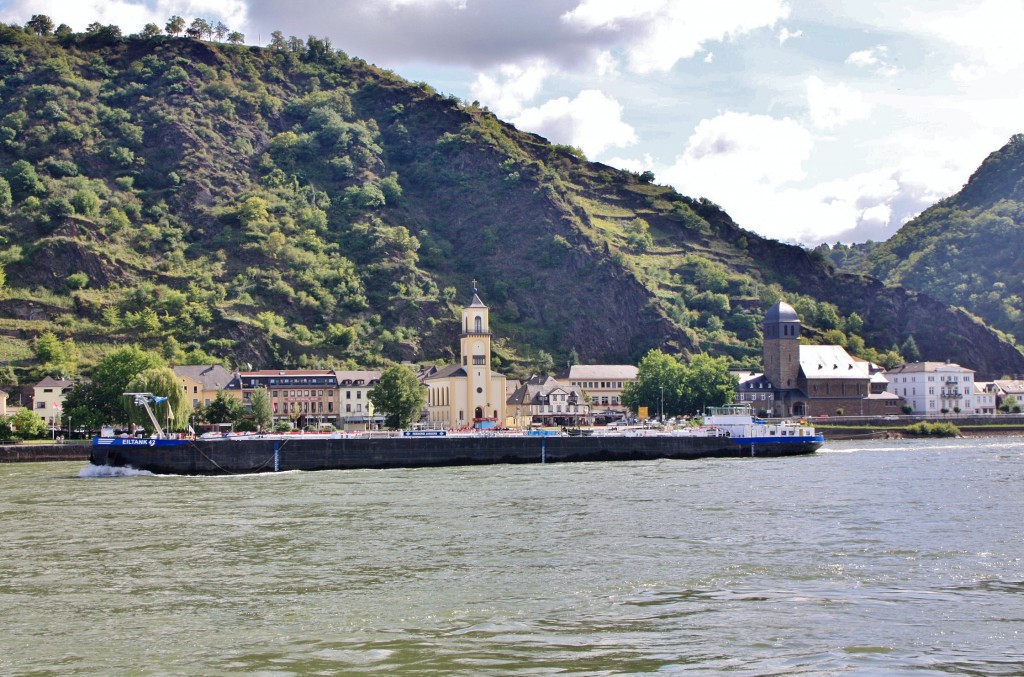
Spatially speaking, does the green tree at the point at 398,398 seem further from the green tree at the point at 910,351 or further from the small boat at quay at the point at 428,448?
the green tree at the point at 910,351

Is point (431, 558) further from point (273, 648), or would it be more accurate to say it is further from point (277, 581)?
point (273, 648)

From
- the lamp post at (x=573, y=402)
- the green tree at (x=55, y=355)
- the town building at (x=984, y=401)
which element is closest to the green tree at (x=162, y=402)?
the green tree at (x=55, y=355)

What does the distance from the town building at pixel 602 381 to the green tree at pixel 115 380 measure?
2346 inches

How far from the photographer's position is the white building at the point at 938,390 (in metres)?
164

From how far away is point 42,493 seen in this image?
62812 mm

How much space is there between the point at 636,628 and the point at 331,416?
11469 centimetres

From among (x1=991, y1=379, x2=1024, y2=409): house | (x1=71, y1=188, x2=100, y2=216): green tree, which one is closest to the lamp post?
(x1=991, y1=379, x2=1024, y2=409): house

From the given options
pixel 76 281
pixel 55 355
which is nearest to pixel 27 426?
pixel 55 355

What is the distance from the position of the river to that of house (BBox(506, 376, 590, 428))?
8785 centimetres

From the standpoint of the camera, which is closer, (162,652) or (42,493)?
(162,652)

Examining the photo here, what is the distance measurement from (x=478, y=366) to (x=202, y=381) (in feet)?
102

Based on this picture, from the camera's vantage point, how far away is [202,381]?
13075cm

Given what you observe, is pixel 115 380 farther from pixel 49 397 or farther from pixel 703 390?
pixel 703 390

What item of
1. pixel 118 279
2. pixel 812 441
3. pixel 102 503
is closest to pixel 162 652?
pixel 102 503
